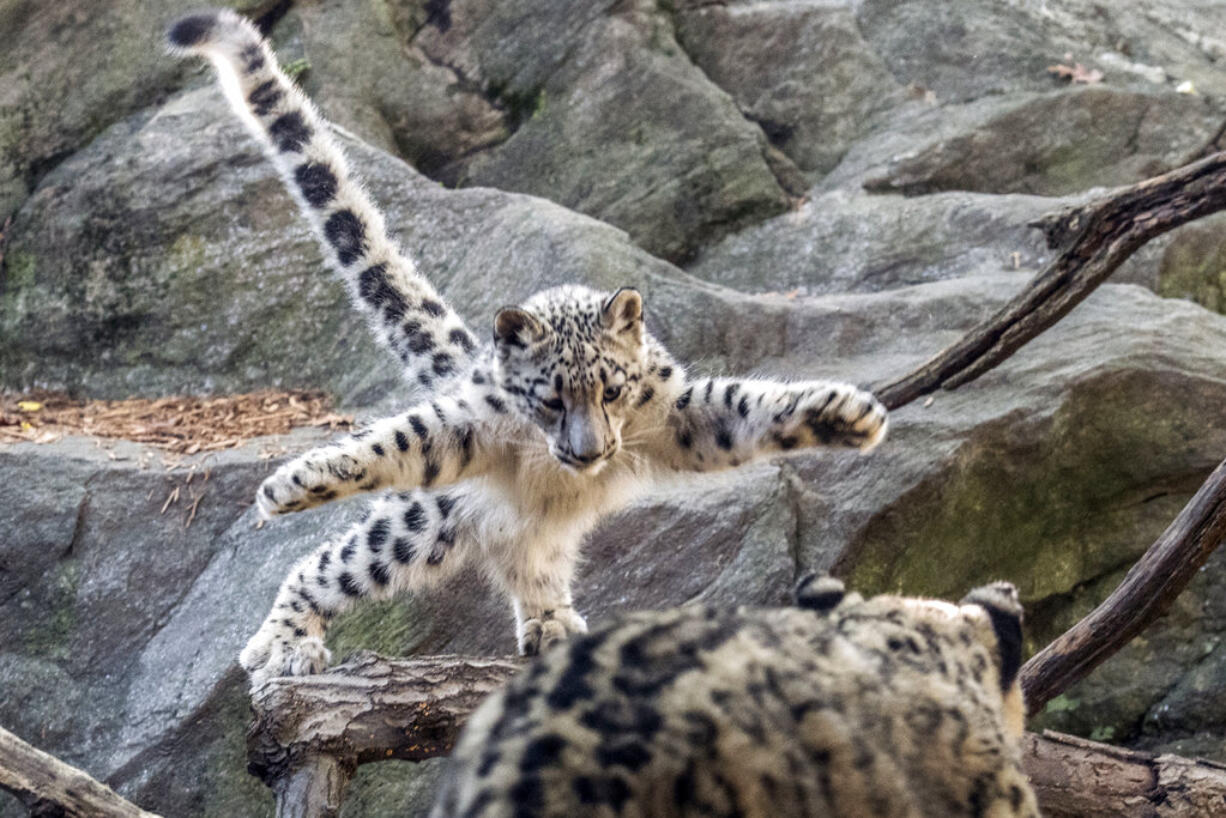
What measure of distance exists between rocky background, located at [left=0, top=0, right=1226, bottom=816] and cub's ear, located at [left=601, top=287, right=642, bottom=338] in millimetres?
1932

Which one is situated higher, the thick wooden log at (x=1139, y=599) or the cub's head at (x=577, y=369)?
the cub's head at (x=577, y=369)

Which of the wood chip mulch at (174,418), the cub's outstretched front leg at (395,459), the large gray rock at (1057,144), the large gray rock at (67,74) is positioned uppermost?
the cub's outstretched front leg at (395,459)

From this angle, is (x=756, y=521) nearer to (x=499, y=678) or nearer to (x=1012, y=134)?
(x=499, y=678)

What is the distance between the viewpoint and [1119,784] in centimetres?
430

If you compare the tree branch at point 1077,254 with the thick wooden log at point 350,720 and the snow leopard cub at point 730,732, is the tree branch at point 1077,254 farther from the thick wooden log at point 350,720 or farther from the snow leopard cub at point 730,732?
the snow leopard cub at point 730,732

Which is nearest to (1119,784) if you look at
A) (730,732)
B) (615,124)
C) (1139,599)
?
(1139,599)

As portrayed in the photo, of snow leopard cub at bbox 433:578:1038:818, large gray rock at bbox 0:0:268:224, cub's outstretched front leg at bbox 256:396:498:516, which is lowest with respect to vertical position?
large gray rock at bbox 0:0:268:224

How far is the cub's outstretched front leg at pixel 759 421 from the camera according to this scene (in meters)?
4.97

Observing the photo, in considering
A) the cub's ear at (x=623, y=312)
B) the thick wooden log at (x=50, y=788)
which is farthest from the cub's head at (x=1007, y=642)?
the cub's ear at (x=623, y=312)

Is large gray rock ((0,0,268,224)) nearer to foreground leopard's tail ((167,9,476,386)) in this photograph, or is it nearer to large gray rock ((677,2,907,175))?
foreground leopard's tail ((167,9,476,386))

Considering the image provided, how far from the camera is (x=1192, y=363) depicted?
7.64 m

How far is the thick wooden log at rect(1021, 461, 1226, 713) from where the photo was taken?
471 centimetres

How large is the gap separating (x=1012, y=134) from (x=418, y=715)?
1058cm

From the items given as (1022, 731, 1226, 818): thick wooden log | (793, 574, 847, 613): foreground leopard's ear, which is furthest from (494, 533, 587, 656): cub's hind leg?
(793, 574, 847, 613): foreground leopard's ear
